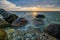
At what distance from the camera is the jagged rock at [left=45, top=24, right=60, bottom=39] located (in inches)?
66.5

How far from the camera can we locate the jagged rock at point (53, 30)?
1689 millimetres

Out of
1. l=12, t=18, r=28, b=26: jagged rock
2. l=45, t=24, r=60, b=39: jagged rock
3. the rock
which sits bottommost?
l=45, t=24, r=60, b=39: jagged rock

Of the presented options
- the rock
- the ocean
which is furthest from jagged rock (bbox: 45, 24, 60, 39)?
the rock

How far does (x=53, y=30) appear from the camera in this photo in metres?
1.71

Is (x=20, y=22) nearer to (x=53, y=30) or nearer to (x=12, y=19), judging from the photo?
(x=12, y=19)

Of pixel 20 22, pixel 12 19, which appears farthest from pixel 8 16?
pixel 20 22

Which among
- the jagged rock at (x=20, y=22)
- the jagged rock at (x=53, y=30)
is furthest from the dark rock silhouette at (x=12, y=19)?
the jagged rock at (x=53, y=30)

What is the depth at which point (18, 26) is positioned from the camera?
5.83ft

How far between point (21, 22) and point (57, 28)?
1.50 feet

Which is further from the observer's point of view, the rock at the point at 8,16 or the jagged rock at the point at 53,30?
the rock at the point at 8,16

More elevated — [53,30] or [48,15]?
[48,15]

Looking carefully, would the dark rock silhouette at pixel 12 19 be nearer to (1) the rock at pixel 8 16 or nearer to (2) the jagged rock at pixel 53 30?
(1) the rock at pixel 8 16

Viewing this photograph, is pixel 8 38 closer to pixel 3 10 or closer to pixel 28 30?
pixel 28 30

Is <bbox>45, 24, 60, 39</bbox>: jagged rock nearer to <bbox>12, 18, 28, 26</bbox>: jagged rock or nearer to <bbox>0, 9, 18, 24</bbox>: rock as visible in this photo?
<bbox>12, 18, 28, 26</bbox>: jagged rock
